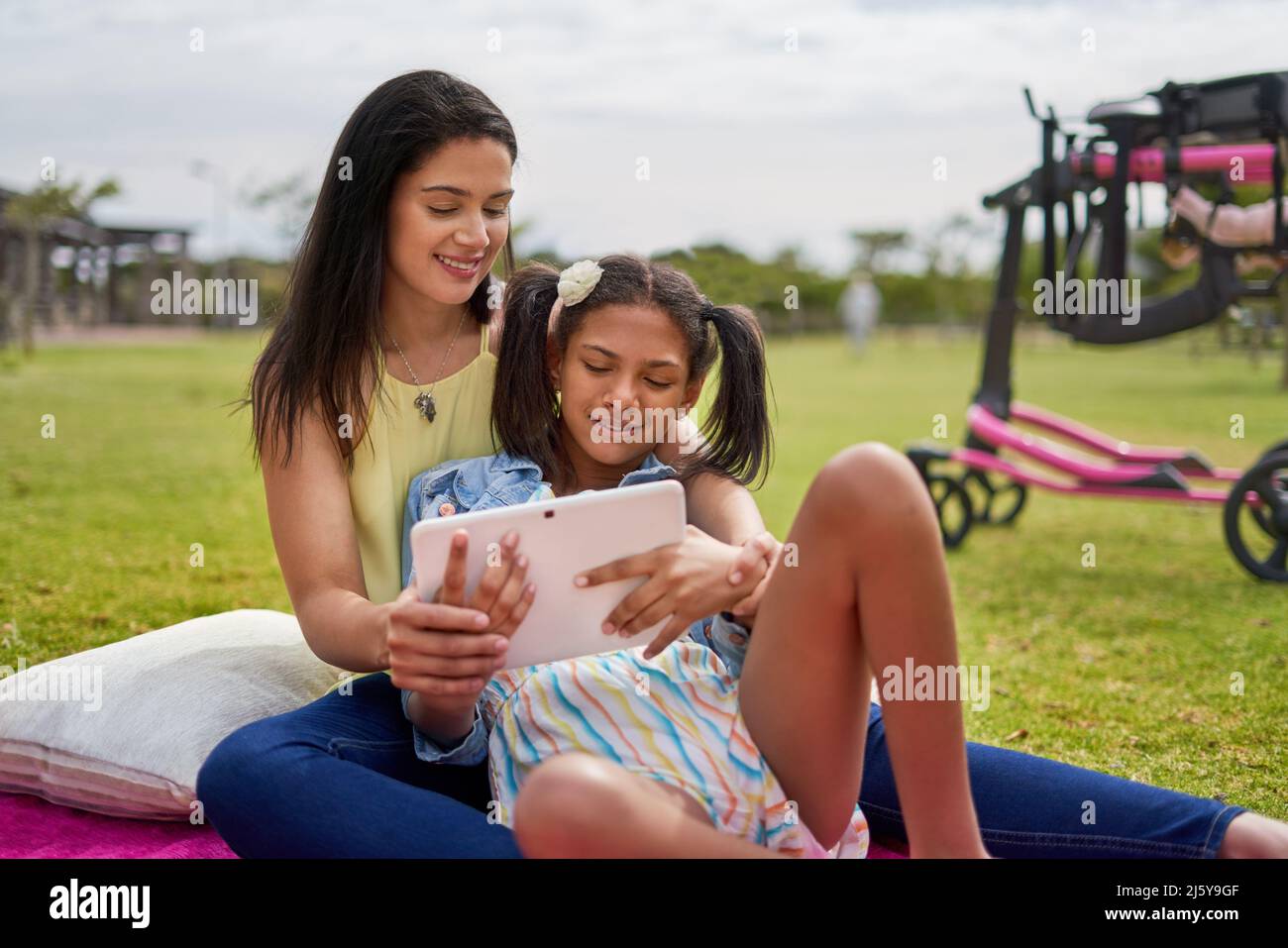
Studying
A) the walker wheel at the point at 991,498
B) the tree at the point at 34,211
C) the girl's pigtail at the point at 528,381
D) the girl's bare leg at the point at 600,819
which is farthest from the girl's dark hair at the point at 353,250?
the tree at the point at 34,211

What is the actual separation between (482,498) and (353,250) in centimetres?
55

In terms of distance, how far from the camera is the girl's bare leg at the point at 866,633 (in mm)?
1713

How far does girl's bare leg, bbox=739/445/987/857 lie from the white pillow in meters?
1.21

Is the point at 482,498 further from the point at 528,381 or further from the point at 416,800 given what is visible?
the point at 416,800

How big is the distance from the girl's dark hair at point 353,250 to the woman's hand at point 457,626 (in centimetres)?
64

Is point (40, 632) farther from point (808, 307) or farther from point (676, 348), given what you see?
point (808, 307)

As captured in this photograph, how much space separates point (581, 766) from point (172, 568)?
381cm

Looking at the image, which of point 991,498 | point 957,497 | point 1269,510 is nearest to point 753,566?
point 1269,510

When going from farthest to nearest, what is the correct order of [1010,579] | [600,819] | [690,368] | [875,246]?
1. [875,246]
2. [1010,579]
3. [690,368]
4. [600,819]

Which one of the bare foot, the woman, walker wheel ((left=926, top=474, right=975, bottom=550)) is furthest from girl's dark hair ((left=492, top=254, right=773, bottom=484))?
walker wheel ((left=926, top=474, right=975, bottom=550))

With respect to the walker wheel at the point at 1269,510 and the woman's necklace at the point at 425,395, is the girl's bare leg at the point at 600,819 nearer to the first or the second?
the woman's necklace at the point at 425,395

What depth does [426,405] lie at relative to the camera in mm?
2543

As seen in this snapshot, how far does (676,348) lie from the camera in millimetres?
2371
